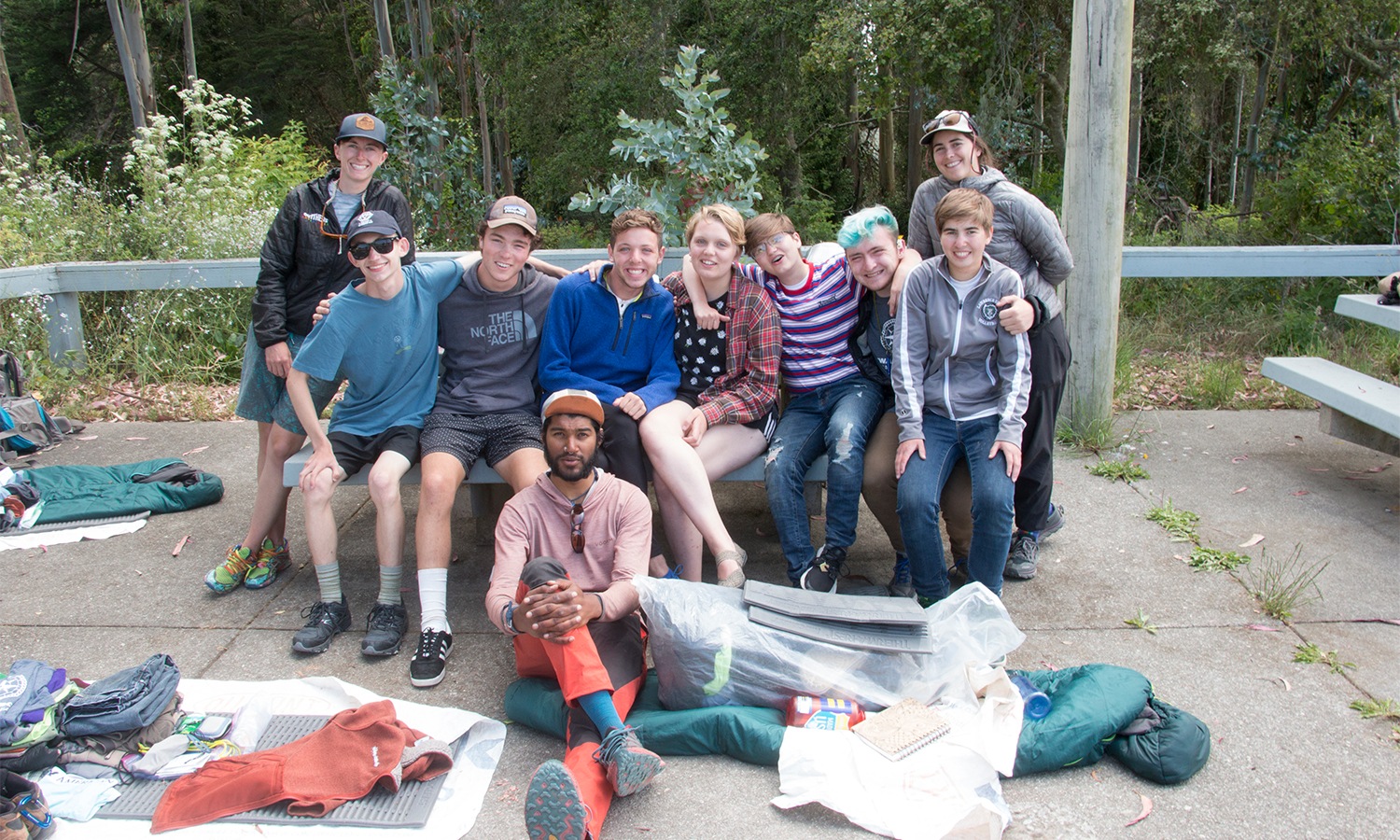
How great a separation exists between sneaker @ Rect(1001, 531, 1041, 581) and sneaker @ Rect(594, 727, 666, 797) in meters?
Answer: 1.94

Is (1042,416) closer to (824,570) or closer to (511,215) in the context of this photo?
(824,570)

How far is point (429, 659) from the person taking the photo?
11.5ft

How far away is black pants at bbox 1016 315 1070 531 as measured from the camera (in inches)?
158

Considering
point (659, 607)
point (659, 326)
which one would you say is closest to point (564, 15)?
point (659, 326)

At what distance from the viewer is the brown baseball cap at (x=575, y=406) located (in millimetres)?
3391

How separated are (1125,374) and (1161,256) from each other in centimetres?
79

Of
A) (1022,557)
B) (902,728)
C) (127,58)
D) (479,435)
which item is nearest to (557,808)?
(902,728)

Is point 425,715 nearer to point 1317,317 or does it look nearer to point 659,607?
point 659,607

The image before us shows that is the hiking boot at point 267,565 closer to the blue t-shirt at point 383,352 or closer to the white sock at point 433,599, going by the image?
the blue t-shirt at point 383,352

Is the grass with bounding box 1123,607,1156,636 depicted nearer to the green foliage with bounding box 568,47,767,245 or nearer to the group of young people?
the group of young people

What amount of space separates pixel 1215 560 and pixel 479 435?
3.04m

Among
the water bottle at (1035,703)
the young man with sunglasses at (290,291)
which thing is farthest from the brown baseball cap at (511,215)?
the water bottle at (1035,703)

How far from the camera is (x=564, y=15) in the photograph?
1320 cm

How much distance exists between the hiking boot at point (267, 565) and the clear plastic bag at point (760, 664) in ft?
6.30
